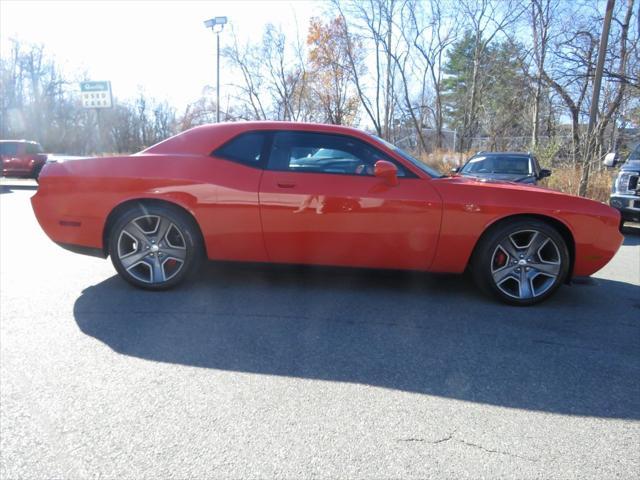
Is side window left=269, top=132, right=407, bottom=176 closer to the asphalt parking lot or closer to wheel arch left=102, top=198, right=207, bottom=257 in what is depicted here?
wheel arch left=102, top=198, right=207, bottom=257

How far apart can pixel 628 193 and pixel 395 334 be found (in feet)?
22.2

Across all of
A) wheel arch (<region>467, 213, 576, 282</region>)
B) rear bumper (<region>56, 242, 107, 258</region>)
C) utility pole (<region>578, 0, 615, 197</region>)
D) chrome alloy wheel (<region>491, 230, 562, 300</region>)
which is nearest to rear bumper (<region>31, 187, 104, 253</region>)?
rear bumper (<region>56, 242, 107, 258</region>)

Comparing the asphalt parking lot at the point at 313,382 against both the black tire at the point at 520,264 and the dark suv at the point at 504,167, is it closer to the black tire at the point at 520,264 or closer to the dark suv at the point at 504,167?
the black tire at the point at 520,264

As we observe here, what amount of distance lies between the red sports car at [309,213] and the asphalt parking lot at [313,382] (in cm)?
35

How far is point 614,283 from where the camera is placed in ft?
14.7

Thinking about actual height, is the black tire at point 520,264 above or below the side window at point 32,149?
below

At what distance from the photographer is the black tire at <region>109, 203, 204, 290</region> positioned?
12.2 ft

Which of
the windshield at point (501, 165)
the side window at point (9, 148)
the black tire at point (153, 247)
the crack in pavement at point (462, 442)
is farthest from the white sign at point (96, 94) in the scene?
the crack in pavement at point (462, 442)

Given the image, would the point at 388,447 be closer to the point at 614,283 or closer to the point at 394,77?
the point at 614,283

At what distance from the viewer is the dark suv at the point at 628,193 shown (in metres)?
7.29

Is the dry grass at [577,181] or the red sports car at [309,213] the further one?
the dry grass at [577,181]

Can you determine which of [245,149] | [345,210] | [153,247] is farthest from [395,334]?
Answer: [153,247]

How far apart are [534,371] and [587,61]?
15558mm

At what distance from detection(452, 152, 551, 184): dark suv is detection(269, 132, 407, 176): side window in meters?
5.91
